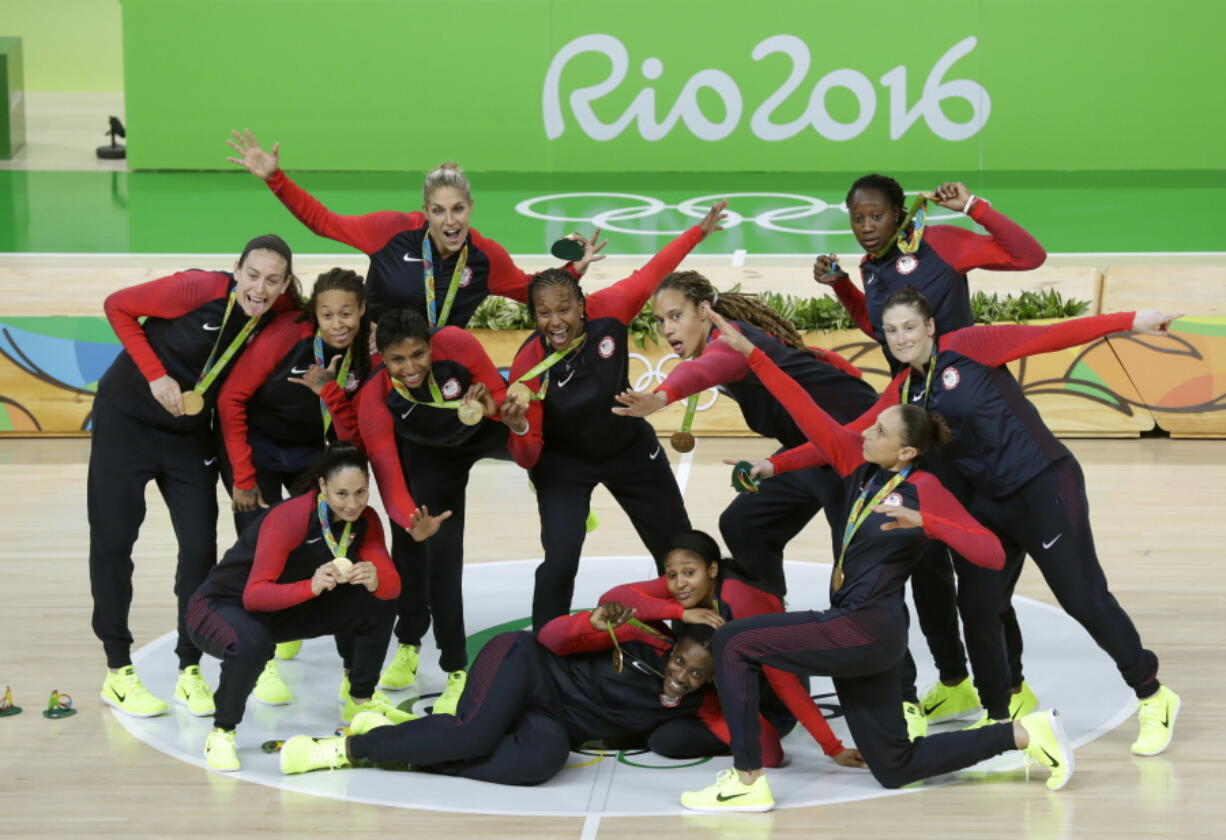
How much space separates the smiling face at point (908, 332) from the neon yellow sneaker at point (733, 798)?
144 cm

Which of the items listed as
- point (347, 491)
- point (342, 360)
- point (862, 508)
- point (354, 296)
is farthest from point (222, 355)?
point (862, 508)

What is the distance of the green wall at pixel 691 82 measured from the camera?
13.6m

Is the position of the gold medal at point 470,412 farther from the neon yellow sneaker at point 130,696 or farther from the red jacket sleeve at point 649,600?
the neon yellow sneaker at point 130,696

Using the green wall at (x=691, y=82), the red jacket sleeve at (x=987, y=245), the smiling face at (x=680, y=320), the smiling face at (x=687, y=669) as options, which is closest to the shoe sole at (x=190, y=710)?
the smiling face at (x=687, y=669)

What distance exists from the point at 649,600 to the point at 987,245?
181cm

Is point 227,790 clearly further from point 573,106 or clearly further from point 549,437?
point 573,106

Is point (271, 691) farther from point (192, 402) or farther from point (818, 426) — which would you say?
point (818, 426)

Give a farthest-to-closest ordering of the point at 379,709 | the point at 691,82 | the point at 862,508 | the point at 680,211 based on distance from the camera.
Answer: the point at 691,82 → the point at 680,211 → the point at 379,709 → the point at 862,508

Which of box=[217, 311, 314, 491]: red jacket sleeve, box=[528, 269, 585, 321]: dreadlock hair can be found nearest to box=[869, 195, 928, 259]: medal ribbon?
box=[528, 269, 585, 321]: dreadlock hair

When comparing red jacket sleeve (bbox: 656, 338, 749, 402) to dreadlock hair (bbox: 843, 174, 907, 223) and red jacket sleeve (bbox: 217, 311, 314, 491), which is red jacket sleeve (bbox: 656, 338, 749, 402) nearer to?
dreadlock hair (bbox: 843, 174, 907, 223)

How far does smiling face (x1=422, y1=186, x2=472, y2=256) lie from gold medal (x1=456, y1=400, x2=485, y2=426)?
2.39 feet

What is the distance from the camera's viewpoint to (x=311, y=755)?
5785 mm

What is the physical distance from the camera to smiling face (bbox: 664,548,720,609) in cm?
586

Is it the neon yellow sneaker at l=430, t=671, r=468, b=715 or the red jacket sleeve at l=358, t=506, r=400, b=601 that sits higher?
the red jacket sleeve at l=358, t=506, r=400, b=601
